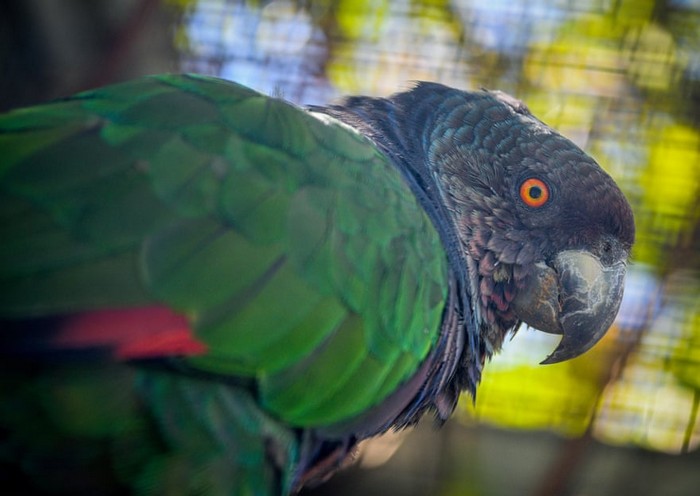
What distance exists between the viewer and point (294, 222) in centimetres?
141

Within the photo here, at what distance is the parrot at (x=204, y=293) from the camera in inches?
48.1

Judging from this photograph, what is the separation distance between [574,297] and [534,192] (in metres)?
0.32

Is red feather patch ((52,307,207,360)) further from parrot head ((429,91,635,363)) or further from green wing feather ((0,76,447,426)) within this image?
parrot head ((429,91,635,363))

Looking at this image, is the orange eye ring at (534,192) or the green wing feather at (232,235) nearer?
the green wing feather at (232,235)

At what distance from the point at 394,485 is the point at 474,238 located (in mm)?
1731

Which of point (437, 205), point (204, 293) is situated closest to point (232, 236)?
point (204, 293)

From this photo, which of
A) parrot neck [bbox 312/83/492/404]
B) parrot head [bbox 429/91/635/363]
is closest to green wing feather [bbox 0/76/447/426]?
parrot neck [bbox 312/83/492/404]

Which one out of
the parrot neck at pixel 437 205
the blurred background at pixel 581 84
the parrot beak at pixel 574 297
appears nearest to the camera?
the parrot neck at pixel 437 205

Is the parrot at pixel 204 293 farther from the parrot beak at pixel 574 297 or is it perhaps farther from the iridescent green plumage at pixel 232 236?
the parrot beak at pixel 574 297

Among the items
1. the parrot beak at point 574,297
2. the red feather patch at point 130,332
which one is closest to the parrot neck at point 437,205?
the parrot beak at point 574,297

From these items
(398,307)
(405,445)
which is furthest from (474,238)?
(405,445)

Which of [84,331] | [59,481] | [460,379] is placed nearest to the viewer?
[84,331]

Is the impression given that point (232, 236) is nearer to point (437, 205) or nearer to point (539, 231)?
point (437, 205)

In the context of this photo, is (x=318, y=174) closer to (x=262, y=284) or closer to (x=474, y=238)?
(x=262, y=284)
